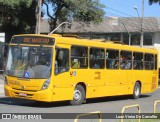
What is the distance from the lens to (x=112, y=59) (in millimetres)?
21031

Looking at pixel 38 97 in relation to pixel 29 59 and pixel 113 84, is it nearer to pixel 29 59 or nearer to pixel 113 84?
pixel 29 59

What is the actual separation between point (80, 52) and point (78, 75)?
967 millimetres

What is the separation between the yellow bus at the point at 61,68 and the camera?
55.6 feet

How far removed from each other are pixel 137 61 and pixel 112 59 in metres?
2.99

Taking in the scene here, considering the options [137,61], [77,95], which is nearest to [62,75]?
[77,95]

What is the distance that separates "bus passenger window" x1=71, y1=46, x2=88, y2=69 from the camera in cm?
1817

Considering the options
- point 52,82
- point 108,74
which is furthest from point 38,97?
point 108,74

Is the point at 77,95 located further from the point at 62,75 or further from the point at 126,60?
the point at 126,60

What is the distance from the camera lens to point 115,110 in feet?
→ 56.2

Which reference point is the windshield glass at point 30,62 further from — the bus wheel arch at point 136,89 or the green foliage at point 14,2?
the green foliage at point 14,2

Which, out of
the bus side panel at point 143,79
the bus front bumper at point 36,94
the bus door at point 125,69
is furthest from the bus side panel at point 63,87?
the bus side panel at point 143,79

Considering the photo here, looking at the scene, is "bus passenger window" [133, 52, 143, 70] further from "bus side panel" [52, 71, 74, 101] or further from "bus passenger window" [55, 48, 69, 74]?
"bus passenger window" [55, 48, 69, 74]

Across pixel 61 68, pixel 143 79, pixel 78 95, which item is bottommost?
pixel 78 95

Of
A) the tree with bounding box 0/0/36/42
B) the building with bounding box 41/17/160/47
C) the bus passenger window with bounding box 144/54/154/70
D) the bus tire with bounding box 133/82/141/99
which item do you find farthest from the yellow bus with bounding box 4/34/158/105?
the building with bounding box 41/17/160/47
